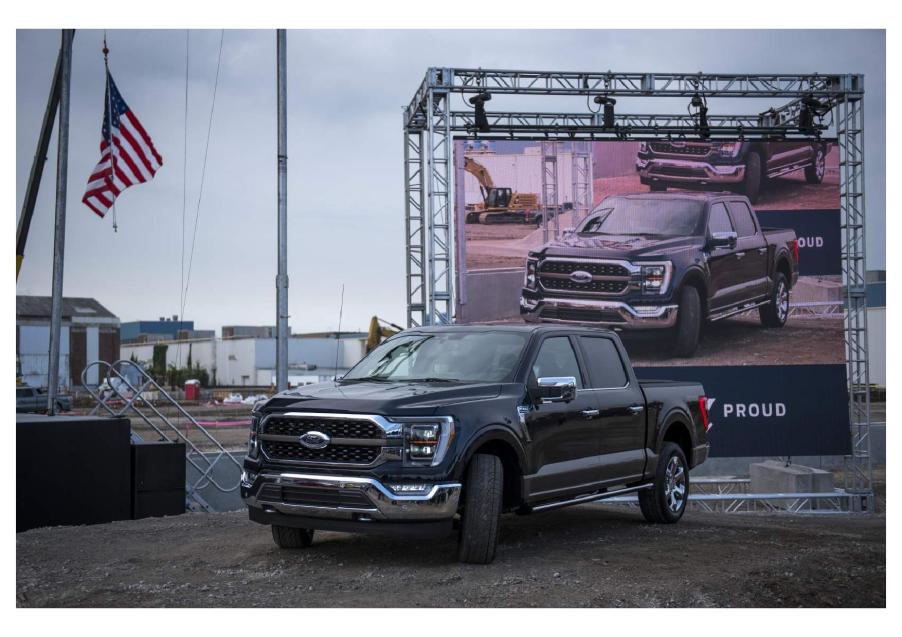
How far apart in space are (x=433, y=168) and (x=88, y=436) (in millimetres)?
10268

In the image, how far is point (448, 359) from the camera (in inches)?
343

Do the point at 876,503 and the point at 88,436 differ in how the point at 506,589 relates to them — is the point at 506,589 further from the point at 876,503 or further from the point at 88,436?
the point at 876,503

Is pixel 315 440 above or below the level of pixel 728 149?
below

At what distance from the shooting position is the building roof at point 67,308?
62.9 m

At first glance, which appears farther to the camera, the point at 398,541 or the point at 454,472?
the point at 398,541

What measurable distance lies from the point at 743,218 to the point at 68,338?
56044 mm

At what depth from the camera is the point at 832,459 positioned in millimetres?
26562

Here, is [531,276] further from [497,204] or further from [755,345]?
[755,345]

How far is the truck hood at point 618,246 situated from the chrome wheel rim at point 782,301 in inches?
92.8

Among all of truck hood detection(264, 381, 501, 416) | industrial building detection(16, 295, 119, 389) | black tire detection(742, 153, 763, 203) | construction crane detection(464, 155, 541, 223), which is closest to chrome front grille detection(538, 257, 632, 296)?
construction crane detection(464, 155, 541, 223)

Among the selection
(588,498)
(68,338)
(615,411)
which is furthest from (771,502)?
(68,338)

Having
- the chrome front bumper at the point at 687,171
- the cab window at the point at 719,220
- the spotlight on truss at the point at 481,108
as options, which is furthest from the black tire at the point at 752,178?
the spotlight on truss at the point at 481,108

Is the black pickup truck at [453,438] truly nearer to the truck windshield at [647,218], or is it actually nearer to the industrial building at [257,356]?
the truck windshield at [647,218]
